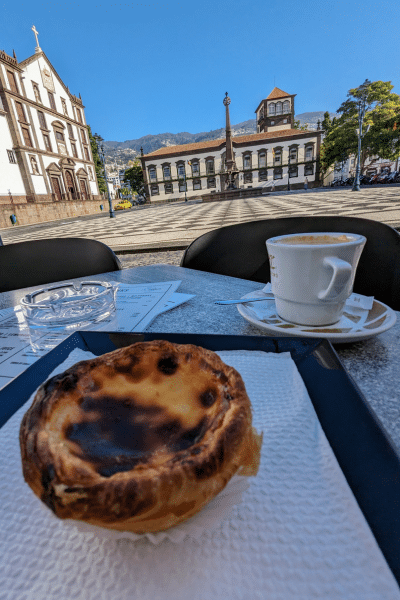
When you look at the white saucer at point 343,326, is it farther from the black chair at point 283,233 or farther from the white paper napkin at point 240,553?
the black chair at point 283,233

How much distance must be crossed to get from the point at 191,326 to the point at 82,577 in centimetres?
49

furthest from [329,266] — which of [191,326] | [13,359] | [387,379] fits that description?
[13,359]

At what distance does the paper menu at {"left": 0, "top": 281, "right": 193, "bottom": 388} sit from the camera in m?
0.59

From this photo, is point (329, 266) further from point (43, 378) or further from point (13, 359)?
point (13, 359)

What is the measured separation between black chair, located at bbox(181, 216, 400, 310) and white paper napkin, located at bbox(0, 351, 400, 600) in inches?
38.8

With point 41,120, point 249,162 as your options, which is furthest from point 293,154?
point 41,120

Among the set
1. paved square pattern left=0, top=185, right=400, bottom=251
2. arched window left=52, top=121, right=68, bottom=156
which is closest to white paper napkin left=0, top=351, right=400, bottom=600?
paved square pattern left=0, top=185, right=400, bottom=251

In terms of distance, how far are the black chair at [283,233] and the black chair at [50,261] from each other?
0.47m

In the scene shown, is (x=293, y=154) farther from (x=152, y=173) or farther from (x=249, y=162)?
(x=152, y=173)

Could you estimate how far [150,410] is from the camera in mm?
300

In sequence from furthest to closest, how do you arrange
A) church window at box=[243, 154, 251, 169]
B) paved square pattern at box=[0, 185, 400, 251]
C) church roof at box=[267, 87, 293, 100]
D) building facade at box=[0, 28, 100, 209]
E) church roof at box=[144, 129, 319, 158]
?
1. church roof at box=[267, 87, 293, 100]
2. church window at box=[243, 154, 251, 169]
3. church roof at box=[144, 129, 319, 158]
4. building facade at box=[0, 28, 100, 209]
5. paved square pattern at box=[0, 185, 400, 251]

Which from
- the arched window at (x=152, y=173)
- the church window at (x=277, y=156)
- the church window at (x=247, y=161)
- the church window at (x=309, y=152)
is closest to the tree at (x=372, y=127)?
the church window at (x=309, y=152)

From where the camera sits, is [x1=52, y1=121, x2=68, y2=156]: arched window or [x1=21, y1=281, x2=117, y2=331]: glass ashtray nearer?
[x1=21, y1=281, x2=117, y2=331]: glass ashtray

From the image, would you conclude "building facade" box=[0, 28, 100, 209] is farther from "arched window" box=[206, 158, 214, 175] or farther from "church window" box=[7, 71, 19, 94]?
"arched window" box=[206, 158, 214, 175]
